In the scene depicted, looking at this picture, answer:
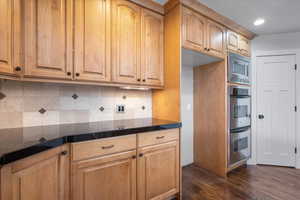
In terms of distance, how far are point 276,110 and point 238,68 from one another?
1.20m

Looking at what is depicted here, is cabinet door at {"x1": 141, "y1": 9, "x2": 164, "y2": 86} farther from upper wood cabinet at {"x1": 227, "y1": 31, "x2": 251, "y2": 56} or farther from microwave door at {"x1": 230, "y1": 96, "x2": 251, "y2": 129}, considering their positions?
microwave door at {"x1": 230, "y1": 96, "x2": 251, "y2": 129}

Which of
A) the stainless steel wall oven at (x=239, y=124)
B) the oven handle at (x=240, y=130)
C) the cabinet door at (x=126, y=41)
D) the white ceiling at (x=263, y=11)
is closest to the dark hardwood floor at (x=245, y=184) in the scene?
the stainless steel wall oven at (x=239, y=124)

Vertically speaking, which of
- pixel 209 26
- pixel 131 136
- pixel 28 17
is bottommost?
pixel 131 136

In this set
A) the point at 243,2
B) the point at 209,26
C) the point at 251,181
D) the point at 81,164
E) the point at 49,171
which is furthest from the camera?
the point at 251,181

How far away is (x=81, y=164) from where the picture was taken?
114 cm

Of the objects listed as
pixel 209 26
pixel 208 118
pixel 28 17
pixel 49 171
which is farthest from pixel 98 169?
pixel 209 26

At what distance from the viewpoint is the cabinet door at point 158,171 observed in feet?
4.78

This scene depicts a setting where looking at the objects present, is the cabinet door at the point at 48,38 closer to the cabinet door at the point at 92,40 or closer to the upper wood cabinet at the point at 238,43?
the cabinet door at the point at 92,40

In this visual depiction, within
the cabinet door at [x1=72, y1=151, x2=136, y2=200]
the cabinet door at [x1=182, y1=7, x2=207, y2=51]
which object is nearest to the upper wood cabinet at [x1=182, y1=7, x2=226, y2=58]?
the cabinet door at [x1=182, y1=7, x2=207, y2=51]

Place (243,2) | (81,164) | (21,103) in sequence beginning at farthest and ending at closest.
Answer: (243,2), (21,103), (81,164)

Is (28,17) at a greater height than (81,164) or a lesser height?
greater

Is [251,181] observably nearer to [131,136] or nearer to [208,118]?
[208,118]

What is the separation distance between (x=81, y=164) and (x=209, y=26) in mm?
2271

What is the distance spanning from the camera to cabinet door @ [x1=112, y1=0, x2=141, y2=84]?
5.23ft
